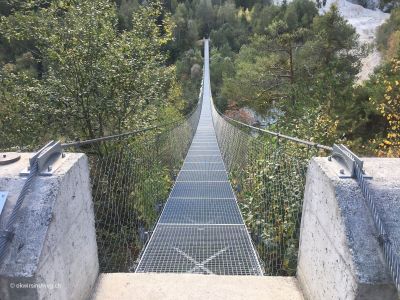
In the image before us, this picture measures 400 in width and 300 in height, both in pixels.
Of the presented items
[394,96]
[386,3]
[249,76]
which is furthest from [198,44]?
[394,96]

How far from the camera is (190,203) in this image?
10.6 ft

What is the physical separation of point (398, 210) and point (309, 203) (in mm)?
325

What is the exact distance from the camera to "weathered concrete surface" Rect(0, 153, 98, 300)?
88 centimetres

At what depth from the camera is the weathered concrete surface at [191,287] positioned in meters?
1.28

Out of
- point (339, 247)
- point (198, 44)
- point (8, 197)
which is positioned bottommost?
point (198, 44)

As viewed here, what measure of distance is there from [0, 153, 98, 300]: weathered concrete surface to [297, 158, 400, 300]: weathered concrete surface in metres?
0.74

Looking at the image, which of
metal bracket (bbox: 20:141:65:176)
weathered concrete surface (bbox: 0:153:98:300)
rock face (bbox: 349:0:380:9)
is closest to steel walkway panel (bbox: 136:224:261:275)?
weathered concrete surface (bbox: 0:153:98:300)

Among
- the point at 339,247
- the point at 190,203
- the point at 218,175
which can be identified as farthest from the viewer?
the point at 218,175

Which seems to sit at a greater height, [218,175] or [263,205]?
[263,205]

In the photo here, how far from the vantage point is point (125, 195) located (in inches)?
109

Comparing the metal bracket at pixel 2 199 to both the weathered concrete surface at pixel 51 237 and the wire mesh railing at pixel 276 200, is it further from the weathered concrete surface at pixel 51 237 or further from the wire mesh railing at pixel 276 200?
the wire mesh railing at pixel 276 200

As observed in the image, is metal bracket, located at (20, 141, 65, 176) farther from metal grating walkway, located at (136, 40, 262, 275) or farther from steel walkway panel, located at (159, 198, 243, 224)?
steel walkway panel, located at (159, 198, 243, 224)

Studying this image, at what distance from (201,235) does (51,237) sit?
164 centimetres

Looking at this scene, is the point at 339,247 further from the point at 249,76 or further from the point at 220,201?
the point at 249,76
